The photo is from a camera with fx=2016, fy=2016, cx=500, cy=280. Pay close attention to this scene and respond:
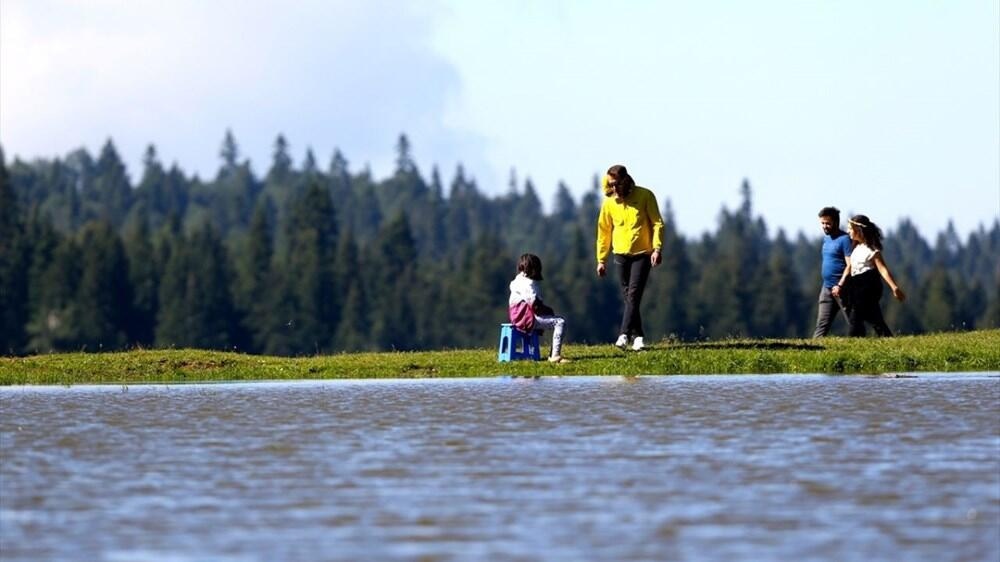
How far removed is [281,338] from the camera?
621 ft

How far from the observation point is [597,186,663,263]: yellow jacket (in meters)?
25.7

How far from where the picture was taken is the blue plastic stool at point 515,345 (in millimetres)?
24938

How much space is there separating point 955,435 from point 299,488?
4.94m

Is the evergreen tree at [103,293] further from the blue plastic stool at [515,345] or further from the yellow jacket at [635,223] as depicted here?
the blue plastic stool at [515,345]

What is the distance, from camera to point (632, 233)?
25688 mm

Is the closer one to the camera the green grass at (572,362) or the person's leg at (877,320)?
the green grass at (572,362)

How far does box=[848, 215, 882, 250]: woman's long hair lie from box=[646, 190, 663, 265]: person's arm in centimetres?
376

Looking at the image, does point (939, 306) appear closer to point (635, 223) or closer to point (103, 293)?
point (103, 293)

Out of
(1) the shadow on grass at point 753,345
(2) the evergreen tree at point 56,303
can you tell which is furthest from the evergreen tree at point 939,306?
(1) the shadow on grass at point 753,345

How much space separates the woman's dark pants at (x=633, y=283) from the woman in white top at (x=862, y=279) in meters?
3.78

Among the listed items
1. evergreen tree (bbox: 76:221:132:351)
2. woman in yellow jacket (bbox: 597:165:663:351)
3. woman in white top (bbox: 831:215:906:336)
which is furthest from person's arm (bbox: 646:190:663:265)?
evergreen tree (bbox: 76:221:132:351)

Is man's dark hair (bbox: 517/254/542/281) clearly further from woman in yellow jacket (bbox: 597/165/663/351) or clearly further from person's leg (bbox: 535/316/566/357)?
woman in yellow jacket (bbox: 597/165/663/351)

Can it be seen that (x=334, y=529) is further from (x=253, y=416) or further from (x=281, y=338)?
(x=281, y=338)

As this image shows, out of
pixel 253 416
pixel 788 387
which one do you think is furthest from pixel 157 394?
pixel 788 387
